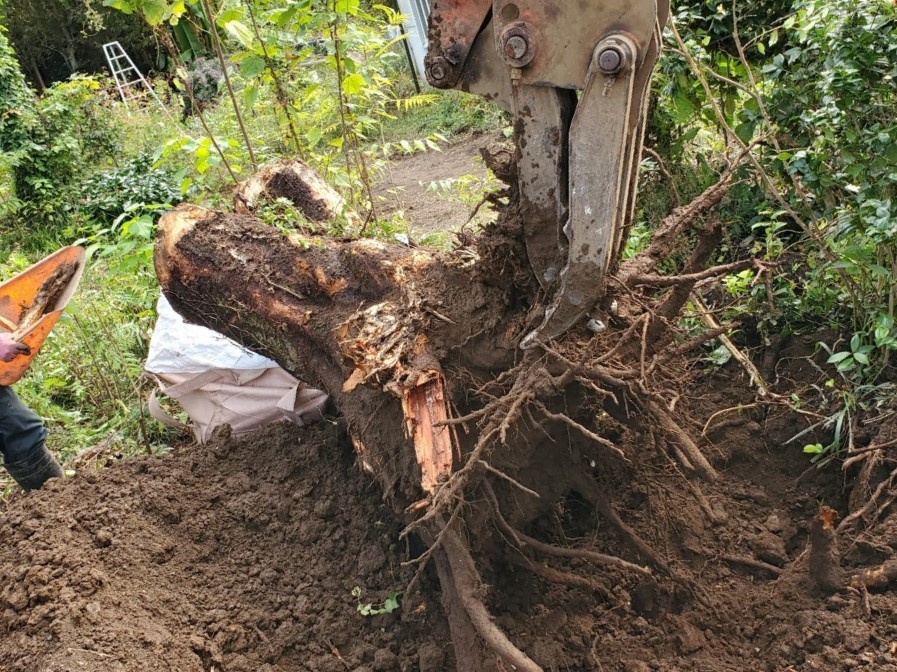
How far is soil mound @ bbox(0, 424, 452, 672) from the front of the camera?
2650 mm

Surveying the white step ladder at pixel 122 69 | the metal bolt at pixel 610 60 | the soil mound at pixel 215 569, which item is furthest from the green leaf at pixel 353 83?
the white step ladder at pixel 122 69

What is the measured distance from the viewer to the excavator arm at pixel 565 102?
1.90 meters

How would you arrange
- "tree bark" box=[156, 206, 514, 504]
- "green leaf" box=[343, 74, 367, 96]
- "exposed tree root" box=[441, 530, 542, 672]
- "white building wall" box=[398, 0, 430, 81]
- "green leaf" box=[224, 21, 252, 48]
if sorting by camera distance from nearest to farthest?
"exposed tree root" box=[441, 530, 542, 672], "tree bark" box=[156, 206, 514, 504], "green leaf" box=[224, 21, 252, 48], "green leaf" box=[343, 74, 367, 96], "white building wall" box=[398, 0, 430, 81]

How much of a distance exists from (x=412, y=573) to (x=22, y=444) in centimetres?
209

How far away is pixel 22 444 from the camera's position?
3746 millimetres

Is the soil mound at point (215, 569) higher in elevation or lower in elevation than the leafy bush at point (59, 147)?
lower

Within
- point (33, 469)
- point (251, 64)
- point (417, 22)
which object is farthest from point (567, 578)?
point (417, 22)

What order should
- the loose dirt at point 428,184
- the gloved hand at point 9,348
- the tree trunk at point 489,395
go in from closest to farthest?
1. the tree trunk at point 489,395
2. the gloved hand at point 9,348
3. the loose dirt at point 428,184

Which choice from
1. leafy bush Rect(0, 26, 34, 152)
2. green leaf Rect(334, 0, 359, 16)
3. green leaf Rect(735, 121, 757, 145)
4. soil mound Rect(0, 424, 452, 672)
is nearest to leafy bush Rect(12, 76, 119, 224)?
leafy bush Rect(0, 26, 34, 152)

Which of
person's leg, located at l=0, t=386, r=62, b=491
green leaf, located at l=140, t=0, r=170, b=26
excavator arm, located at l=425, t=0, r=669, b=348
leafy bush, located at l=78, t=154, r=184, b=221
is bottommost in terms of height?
person's leg, located at l=0, t=386, r=62, b=491

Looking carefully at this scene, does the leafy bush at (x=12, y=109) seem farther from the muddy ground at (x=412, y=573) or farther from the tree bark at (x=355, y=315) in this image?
the muddy ground at (x=412, y=573)

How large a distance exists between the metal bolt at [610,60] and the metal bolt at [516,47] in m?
0.20

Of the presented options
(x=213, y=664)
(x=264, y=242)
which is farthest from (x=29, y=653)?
(x=264, y=242)

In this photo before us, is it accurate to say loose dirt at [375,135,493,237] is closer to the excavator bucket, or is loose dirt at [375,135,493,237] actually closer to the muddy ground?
the excavator bucket
